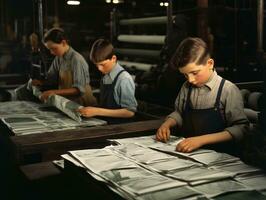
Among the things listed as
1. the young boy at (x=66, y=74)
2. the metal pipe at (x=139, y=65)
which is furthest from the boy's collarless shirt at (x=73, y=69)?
the metal pipe at (x=139, y=65)

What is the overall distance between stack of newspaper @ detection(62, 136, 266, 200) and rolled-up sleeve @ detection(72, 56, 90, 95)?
208 centimetres

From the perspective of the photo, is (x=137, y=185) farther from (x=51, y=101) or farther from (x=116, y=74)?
(x=51, y=101)

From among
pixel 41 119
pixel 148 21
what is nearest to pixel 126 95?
pixel 41 119

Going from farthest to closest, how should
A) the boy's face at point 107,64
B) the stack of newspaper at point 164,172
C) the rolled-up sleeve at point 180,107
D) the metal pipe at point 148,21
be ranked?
the metal pipe at point 148,21 < the boy's face at point 107,64 < the rolled-up sleeve at point 180,107 < the stack of newspaper at point 164,172

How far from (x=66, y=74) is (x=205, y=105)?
2321mm

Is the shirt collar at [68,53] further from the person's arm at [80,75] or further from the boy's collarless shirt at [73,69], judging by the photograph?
the person's arm at [80,75]

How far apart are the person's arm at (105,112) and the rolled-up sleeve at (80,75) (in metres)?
1.06

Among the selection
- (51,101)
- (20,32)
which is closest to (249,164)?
(51,101)

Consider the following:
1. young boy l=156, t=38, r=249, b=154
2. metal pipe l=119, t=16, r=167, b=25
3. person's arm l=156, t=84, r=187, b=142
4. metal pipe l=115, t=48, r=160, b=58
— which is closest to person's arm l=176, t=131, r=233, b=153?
young boy l=156, t=38, r=249, b=154

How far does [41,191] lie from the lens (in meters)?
2.28

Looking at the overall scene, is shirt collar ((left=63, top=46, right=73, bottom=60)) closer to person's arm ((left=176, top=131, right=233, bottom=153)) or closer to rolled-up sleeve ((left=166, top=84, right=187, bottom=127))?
rolled-up sleeve ((left=166, top=84, right=187, bottom=127))

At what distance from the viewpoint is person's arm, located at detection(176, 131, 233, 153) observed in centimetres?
209

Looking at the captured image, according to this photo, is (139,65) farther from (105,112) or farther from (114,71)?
(105,112)

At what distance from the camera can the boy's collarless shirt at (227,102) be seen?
2379 mm
